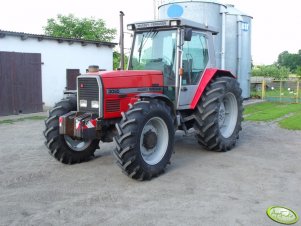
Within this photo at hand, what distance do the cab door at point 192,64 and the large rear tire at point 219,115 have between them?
30 centimetres

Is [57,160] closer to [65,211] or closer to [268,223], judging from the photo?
[65,211]

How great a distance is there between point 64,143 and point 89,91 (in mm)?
1033

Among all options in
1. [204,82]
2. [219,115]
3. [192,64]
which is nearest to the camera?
[192,64]

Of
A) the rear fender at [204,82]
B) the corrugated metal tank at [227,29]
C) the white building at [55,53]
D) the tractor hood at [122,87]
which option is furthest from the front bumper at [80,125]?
the white building at [55,53]

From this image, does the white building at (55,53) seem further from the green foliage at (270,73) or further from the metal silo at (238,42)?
the green foliage at (270,73)

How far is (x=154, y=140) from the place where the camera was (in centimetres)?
576

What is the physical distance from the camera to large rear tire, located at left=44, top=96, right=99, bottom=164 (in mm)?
6156

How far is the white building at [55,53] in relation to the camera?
14.9m

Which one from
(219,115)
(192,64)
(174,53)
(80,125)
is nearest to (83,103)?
(80,125)

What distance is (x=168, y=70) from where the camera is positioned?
21.9 ft

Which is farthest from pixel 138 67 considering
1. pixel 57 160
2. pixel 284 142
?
pixel 284 142

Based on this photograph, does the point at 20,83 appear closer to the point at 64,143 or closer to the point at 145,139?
the point at 64,143

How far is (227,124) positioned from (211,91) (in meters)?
1.20

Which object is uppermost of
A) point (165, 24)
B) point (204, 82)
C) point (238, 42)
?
point (238, 42)
